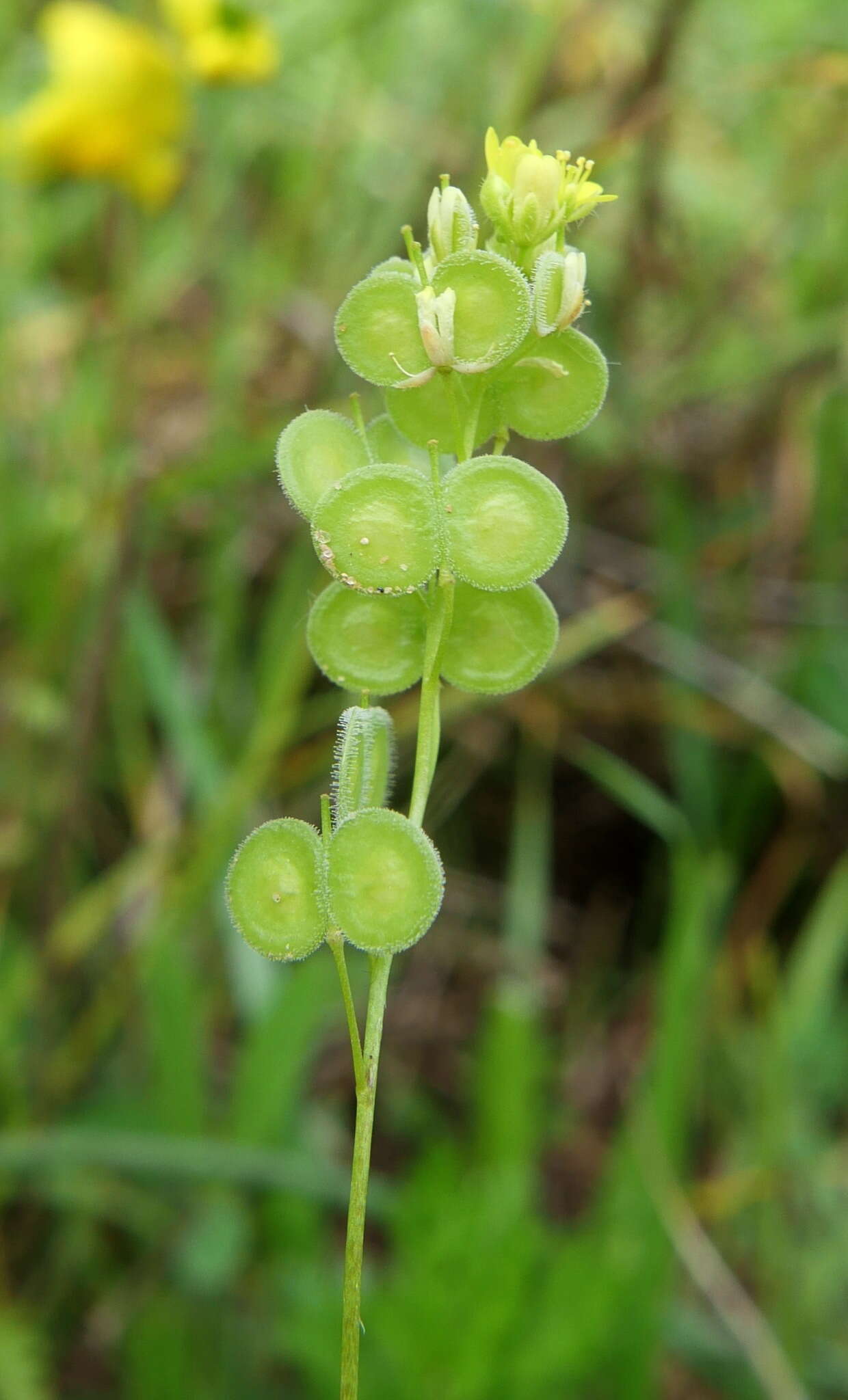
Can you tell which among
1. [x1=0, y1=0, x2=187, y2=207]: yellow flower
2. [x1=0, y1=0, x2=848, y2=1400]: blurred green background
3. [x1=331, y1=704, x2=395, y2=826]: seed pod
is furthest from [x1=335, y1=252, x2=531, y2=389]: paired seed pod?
[x1=0, y1=0, x2=187, y2=207]: yellow flower

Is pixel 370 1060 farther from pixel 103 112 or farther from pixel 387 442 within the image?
pixel 103 112

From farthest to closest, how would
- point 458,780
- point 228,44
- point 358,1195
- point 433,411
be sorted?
point 458,780 < point 228,44 < point 433,411 < point 358,1195

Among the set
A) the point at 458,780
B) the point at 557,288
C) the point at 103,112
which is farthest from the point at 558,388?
the point at 103,112

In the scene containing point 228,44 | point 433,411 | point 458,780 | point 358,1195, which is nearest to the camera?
point 358,1195

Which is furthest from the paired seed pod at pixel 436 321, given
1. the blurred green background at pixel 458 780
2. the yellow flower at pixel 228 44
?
the yellow flower at pixel 228 44

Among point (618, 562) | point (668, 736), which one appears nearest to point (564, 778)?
point (668, 736)

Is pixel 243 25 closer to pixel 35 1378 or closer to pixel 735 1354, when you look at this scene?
pixel 35 1378

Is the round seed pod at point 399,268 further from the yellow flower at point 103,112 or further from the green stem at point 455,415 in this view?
the yellow flower at point 103,112
